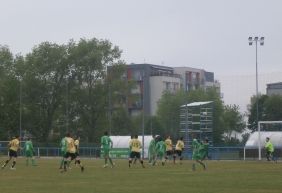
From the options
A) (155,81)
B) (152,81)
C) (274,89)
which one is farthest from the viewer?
(152,81)

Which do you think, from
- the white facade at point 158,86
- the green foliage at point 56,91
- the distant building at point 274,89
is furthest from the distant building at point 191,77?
the green foliage at point 56,91

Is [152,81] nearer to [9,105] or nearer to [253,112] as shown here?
[253,112]

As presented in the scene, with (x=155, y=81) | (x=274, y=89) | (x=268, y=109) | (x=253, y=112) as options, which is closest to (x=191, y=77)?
(x=155, y=81)

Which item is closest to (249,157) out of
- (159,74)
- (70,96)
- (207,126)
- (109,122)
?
(207,126)

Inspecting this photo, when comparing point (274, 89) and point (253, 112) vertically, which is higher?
point (274, 89)

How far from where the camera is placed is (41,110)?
319 ft

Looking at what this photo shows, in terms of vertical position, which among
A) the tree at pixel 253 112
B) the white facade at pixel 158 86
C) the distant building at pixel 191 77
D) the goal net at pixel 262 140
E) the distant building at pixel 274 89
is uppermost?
the distant building at pixel 191 77

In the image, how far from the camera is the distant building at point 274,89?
99.1m

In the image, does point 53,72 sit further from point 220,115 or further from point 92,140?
point 220,115

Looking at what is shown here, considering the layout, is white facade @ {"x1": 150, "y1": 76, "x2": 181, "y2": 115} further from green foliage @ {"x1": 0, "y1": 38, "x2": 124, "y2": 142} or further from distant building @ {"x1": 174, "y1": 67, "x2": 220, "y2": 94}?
green foliage @ {"x1": 0, "y1": 38, "x2": 124, "y2": 142}

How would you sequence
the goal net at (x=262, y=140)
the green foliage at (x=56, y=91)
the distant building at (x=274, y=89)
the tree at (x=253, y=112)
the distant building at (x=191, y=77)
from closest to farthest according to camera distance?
the goal net at (x=262, y=140)
the tree at (x=253, y=112)
the green foliage at (x=56, y=91)
the distant building at (x=274, y=89)
the distant building at (x=191, y=77)

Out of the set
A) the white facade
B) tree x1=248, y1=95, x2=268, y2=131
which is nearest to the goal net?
tree x1=248, y1=95, x2=268, y2=131

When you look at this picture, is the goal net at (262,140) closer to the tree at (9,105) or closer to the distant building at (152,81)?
the tree at (9,105)

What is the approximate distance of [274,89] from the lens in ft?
343
